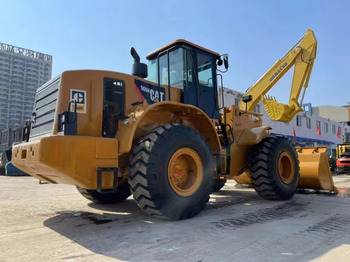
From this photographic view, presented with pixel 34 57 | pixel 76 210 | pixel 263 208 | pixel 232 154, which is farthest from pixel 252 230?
pixel 34 57

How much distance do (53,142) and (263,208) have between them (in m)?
4.04

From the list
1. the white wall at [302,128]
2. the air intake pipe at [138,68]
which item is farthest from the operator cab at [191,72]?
the white wall at [302,128]

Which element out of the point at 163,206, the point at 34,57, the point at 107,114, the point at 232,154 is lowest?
the point at 163,206

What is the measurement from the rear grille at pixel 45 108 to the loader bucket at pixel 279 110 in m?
7.94

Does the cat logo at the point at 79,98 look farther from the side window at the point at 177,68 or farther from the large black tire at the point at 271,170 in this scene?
the large black tire at the point at 271,170

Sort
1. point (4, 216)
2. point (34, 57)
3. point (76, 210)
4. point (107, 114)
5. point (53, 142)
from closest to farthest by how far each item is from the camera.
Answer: point (53, 142) → point (107, 114) → point (4, 216) → point (76, 210) → point (34, 57)

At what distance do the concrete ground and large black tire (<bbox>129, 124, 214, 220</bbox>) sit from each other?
0.28 m

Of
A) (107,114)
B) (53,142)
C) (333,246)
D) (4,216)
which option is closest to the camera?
(333,246)

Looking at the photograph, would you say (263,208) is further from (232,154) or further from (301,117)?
(301,117)

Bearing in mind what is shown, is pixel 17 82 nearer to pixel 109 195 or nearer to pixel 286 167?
pixel 109 195

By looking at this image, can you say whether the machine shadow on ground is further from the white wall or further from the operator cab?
the white wall

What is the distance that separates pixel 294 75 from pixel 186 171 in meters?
7.56

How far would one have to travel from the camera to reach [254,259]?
3.01 metres

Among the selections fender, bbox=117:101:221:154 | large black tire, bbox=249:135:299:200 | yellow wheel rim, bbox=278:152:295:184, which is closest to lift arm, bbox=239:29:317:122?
yellow wheel rim, bbox=278:152:295:184
